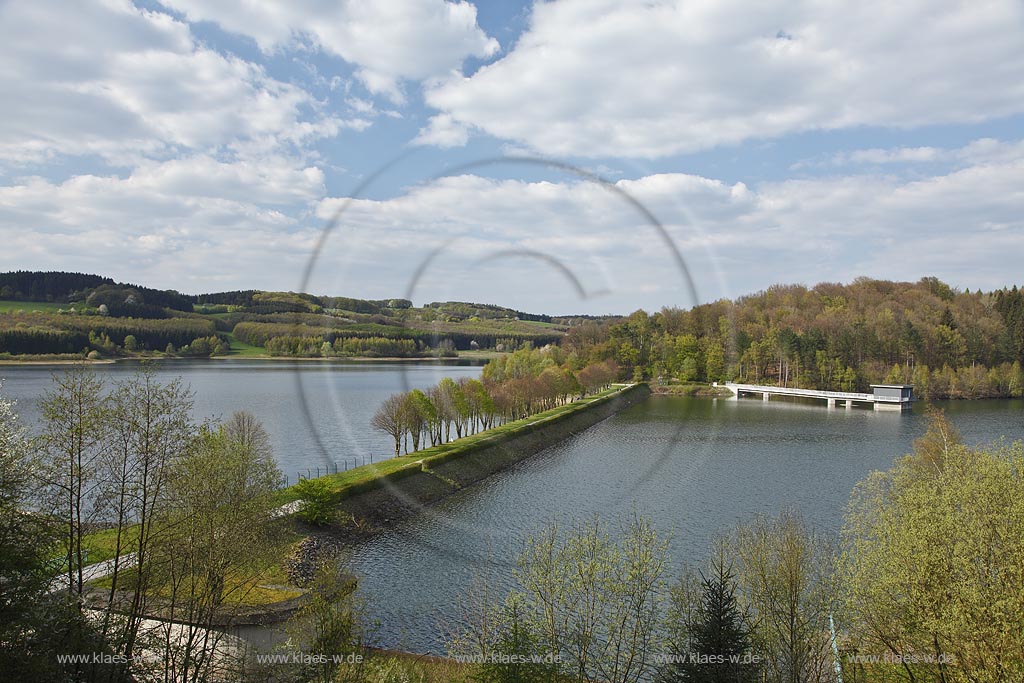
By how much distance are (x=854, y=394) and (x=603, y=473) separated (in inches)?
2086

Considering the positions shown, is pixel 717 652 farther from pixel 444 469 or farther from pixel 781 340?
pixel 781 340

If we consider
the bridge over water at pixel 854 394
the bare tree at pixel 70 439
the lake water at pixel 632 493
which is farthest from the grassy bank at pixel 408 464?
the bridge over water at pixel 854 394

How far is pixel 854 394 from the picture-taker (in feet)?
→ 247

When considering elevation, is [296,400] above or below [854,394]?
below

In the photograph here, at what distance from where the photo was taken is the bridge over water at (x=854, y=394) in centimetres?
7012

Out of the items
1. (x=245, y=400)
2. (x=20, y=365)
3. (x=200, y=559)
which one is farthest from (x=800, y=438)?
(x=20, y=365)

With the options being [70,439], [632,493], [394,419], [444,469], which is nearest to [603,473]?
[632,493]

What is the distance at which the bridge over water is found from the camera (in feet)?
230

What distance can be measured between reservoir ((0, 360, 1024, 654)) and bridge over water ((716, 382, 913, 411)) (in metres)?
2.47

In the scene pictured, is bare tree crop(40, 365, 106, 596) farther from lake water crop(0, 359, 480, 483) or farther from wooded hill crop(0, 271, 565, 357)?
wooded hill crop(0, 271, 565, 357)

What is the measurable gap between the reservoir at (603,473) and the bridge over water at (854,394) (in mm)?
2465

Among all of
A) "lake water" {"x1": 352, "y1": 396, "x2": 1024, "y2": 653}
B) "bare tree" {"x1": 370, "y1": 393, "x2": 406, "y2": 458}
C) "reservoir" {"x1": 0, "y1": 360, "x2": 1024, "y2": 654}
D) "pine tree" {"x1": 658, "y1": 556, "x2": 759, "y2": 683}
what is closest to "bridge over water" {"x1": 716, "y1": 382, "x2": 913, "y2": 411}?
"reservoir" {"x1": 0, "y1": 360, "x2": 1024, "y2": 654}

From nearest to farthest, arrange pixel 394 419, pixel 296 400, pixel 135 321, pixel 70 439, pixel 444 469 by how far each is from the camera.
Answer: pixel 70 439 < pixel 444 469 < pixel 394 419 < pixel 296 400 < pixel 135 321

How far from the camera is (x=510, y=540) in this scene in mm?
24078
